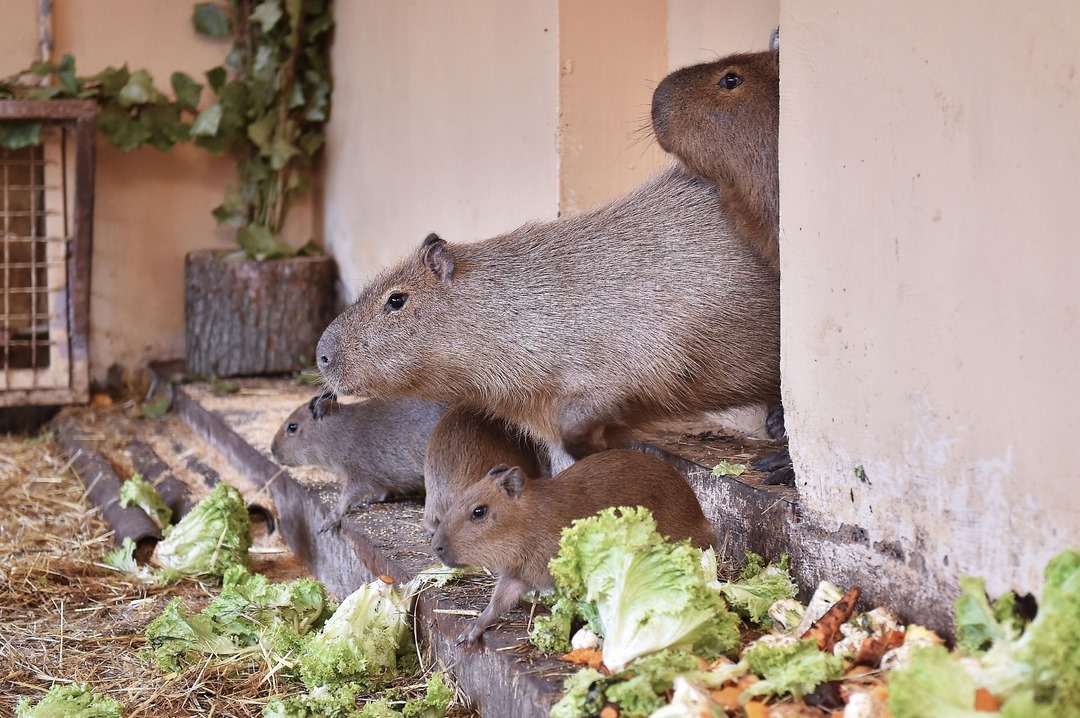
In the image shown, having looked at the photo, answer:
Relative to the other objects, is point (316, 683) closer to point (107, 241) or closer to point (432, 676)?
point (432, 676)

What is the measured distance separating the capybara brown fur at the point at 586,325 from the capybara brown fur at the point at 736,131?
0.10 metres

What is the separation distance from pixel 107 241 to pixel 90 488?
8.03 feet

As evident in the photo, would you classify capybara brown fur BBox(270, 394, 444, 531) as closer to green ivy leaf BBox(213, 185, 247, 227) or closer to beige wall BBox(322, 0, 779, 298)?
beige wall BBox(322, 0, 779, 298)

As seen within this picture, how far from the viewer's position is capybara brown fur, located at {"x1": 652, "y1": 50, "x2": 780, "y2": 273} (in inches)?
136

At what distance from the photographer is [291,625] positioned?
3.63 m

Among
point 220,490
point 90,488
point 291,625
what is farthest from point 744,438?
point 90,488

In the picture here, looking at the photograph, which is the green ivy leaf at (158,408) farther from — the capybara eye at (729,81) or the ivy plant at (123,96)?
the capybara eye at (729,81)

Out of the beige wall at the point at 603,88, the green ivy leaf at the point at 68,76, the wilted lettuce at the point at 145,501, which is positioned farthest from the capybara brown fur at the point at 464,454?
the green ivy leaf at the point at 68,76

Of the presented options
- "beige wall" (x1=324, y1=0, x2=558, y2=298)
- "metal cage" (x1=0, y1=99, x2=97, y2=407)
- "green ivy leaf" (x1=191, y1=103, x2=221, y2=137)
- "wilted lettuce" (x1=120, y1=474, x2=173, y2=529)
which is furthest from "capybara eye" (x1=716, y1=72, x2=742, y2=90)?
"green ivy leaf" (x1=191, y1=103, x2=221, y2=137)

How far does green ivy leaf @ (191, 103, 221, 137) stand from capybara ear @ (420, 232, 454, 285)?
4.12 metres

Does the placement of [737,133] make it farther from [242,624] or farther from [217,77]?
[217,77]

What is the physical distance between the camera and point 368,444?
4.43 metres

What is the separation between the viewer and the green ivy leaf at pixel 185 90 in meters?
7.33

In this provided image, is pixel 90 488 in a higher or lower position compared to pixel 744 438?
lower
